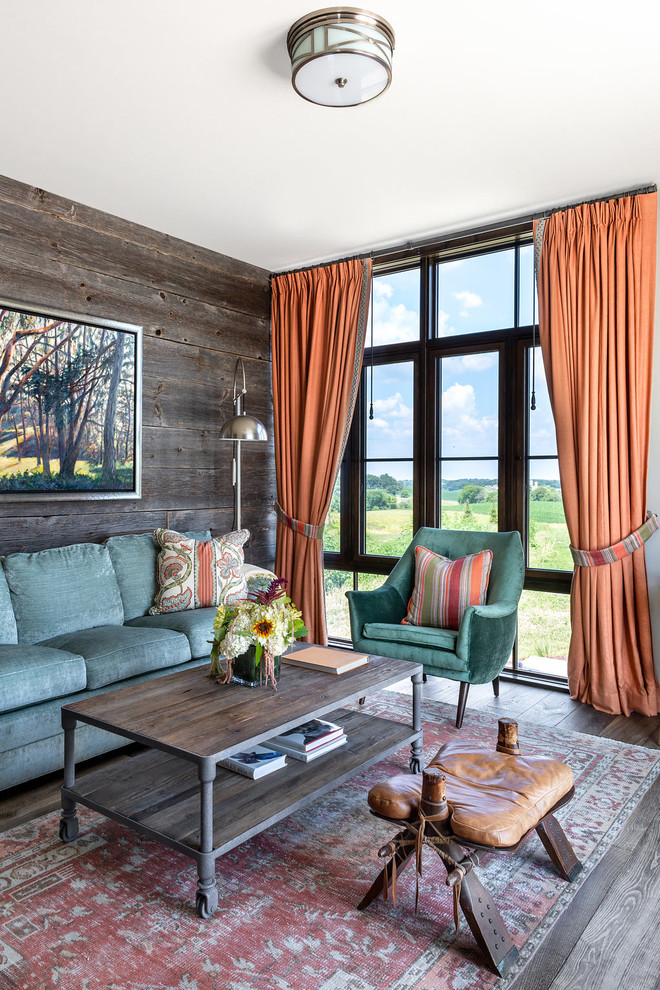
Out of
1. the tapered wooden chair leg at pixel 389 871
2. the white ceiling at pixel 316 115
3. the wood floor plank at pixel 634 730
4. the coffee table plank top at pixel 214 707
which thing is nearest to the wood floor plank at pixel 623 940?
the tapered wooden chair leg at pixel 389 871

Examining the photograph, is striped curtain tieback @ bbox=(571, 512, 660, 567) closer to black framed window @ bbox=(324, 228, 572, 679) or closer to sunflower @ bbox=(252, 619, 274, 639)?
black framed window @ bbox=(324, 228, 572, 679)

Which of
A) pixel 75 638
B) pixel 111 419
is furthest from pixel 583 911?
pixel 111 419

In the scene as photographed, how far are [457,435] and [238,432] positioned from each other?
1.37 metres

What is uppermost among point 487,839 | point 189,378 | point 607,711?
point 189,378

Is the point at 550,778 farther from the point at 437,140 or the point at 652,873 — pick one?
the point at 437,140

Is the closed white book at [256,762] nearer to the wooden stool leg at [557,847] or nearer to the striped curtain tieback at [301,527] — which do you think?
the wooden stool leg at [557,847]

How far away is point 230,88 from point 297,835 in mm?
2762

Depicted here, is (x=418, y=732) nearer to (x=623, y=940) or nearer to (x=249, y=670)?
(x=249, y=670)

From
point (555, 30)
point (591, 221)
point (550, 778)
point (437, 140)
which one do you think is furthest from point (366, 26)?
point (550, 778)

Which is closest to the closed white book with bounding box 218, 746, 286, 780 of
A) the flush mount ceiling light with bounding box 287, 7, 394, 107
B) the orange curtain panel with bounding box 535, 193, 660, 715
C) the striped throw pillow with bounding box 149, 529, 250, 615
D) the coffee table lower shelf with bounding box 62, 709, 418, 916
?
the coffee table lower shelf with bounding box 62, 709, 418, 916

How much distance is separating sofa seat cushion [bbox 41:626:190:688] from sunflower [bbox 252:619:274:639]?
0.95m

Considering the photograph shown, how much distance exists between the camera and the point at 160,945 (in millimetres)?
1736

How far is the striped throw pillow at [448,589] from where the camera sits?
352 centimetres

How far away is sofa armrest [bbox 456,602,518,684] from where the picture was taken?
322 centimetres
